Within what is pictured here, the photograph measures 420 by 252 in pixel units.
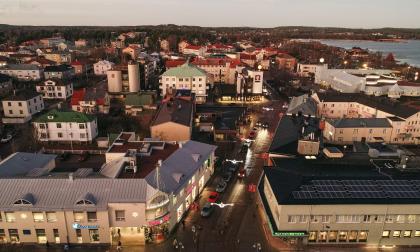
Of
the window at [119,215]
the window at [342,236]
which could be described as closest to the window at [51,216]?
the window at [119,215]

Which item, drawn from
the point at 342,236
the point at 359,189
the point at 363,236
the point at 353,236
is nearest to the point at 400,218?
the point at 363,236

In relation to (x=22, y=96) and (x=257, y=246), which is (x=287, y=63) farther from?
(x=257, y=246)

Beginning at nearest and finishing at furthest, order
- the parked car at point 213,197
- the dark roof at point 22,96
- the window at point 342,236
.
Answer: the window at point 342,236 → the parked car at point 213,197 → the dark roof at point 22,96

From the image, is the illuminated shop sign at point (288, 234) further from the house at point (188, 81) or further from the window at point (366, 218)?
the house at point (188, 81)

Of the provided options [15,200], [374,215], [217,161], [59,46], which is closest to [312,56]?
[59,46]

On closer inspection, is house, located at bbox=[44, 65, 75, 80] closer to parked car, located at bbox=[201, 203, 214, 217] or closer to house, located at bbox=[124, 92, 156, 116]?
house, located at bbox=[124, 92, 156, 116]

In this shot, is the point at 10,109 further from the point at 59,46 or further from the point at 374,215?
the point at 59,46
